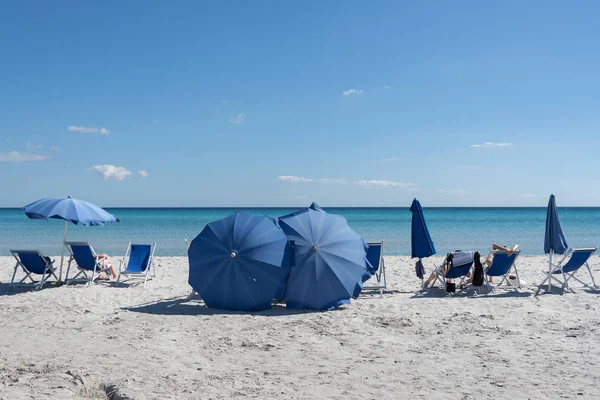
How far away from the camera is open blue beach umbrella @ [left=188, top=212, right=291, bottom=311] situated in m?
7.22

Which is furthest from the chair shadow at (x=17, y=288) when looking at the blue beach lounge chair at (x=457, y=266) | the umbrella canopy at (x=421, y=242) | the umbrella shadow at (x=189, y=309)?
the blue beach lounge chair at (x=457, y=266)

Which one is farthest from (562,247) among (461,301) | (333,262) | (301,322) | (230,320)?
(230,320)

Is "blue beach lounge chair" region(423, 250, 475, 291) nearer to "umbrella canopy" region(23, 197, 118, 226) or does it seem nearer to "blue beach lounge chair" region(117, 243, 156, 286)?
"blue beach lounge chair" region(117, 243, 156, 286)

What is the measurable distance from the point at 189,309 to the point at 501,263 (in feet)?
17.0

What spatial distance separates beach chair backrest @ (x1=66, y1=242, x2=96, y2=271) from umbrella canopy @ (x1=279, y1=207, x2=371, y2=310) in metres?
3.88

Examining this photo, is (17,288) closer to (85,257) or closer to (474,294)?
(85,257)

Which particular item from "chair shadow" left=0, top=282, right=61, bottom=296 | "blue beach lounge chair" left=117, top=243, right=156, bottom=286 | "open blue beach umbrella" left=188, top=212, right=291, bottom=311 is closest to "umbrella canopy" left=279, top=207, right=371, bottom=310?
"open blue beach umbrella" left=188, top=212, right=291, bottom=311

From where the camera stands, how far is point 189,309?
762cm

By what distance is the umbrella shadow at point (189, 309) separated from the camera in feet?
24.1

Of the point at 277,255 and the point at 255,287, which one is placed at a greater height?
the point at 277,255

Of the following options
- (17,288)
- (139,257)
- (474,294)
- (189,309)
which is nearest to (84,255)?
(139,257)

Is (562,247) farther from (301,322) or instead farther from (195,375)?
(195,375)

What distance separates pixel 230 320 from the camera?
6875 millimetres

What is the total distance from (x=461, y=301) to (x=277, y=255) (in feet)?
10.3
